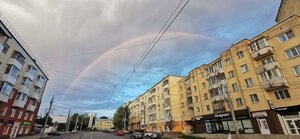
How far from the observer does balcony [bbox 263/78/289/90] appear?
84.1ft

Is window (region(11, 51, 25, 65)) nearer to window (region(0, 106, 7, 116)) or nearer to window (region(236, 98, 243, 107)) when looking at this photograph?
window (region(0, 106, 7, 116))

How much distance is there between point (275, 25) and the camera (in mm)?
28469

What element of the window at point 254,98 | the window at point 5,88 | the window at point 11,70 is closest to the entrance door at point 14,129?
the window at point 5,88

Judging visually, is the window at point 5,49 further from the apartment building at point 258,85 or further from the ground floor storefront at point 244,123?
A: the ground floor storefront at point 244,123

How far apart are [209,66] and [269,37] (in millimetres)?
15162

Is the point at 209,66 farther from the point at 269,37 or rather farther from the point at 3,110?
the point at 3,110

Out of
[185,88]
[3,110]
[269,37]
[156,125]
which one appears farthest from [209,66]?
[3,110]

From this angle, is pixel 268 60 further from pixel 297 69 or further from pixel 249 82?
pixel 249 82

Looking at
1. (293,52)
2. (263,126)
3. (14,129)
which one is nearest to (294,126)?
(263,126)

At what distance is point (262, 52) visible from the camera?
1146 inches

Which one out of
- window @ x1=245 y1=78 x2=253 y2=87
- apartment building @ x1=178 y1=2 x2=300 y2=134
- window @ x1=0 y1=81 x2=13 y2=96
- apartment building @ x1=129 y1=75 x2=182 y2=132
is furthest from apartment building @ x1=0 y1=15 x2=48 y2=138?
window @ x1=245 y1=78 x2=253 y2=87

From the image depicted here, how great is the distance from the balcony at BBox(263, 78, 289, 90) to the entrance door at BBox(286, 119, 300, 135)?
514cm

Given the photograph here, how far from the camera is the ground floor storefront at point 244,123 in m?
26.3

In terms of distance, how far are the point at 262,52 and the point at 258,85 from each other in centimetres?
572
